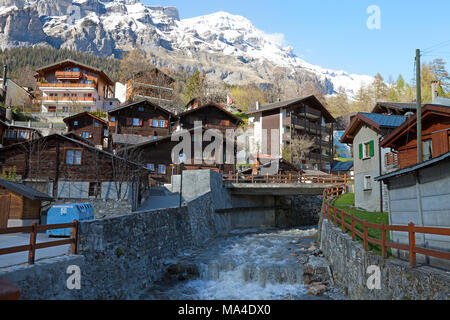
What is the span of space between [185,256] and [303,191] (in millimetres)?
19888

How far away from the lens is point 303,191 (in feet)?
120

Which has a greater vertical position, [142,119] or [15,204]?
[142,119]

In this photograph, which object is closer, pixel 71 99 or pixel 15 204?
pixel 15 204

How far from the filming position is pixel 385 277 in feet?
32.8

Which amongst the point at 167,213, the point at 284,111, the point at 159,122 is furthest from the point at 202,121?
the point at 167,213

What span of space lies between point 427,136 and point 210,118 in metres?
37.2

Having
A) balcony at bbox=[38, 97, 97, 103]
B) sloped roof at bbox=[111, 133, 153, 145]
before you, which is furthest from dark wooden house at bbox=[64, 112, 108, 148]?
balcony at bbox=[38, 97, 97, 103]

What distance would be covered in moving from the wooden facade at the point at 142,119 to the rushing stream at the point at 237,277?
3009 cm

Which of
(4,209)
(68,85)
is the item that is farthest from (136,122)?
(4,209)

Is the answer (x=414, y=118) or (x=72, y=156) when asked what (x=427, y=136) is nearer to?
(x=414, y=118)

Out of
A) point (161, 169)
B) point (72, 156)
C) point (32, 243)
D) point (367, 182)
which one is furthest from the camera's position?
point (161, 169)

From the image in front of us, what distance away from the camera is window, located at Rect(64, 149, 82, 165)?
2934 cm

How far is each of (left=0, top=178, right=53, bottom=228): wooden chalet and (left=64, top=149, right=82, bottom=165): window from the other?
8.76 metres
